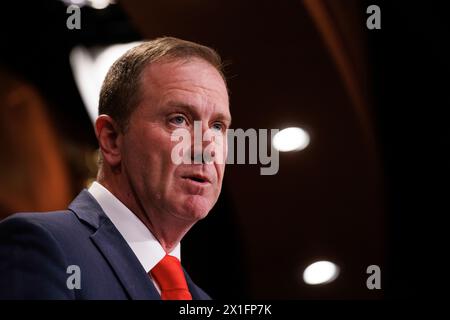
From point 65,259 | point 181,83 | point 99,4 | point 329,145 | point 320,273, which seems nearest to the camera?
point 65,259

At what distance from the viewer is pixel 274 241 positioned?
7.13 ft

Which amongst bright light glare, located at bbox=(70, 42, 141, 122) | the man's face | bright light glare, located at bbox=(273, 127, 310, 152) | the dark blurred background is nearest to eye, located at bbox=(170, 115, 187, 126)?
the man's face

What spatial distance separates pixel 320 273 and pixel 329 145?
43 cm

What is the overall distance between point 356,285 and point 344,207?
1.02 ft

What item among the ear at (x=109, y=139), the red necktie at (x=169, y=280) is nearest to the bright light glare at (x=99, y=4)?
the ear at (x=109, y=139)

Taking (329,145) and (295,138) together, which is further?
(329,145)

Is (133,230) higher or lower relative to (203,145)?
lower

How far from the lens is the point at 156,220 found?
4.23 feet

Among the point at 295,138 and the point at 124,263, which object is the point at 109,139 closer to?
the point at 124,263

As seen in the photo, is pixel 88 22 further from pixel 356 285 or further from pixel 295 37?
pixel 356 285

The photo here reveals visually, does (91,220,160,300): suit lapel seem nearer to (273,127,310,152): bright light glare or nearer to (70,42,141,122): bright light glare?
(273,127,310,152): bright light glare

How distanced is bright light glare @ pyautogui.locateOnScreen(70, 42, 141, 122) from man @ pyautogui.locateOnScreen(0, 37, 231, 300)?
144 centimetres

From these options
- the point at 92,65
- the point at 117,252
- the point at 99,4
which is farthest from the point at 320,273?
the point at 92,65

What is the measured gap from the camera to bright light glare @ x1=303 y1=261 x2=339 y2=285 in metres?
1.95
